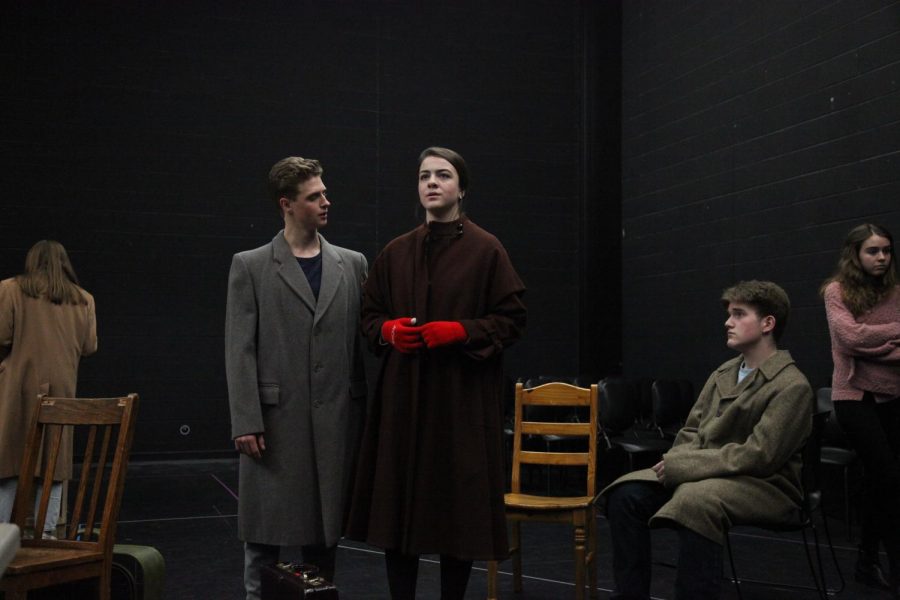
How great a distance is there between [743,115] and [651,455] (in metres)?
2.48

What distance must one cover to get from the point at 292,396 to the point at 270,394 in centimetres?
6

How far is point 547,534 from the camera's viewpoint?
4941 mm

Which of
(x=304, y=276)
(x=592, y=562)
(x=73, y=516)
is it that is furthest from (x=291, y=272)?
(x=592, y=562)

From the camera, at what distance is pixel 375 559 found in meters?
4.32

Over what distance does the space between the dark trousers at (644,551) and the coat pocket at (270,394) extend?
1096mm

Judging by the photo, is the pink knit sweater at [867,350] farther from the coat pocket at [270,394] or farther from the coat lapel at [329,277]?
the coat pocket at [270,394]

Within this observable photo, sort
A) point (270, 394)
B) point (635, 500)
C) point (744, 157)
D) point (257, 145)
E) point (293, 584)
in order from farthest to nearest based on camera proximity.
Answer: point (257, 145), point (744, 157), point (635, 500), point (270, 394), point (293, 584)

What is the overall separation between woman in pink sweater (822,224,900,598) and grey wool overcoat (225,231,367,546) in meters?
2.05

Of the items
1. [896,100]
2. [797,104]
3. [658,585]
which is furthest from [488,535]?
[797,104]

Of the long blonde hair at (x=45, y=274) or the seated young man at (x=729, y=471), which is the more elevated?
the long blonde hair at (x=45, y=274)

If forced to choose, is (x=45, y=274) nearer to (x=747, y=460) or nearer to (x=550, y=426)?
(x=550, y=426)

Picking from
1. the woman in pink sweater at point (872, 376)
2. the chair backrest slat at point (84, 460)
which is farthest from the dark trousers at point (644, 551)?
the chair backrest slat at point (84, 460)

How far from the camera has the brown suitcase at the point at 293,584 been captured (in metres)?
2.33

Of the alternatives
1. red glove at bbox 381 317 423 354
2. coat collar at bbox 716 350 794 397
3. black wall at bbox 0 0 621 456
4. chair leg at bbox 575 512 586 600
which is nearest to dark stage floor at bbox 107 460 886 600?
chair leg at bbox 575 512 586 600
